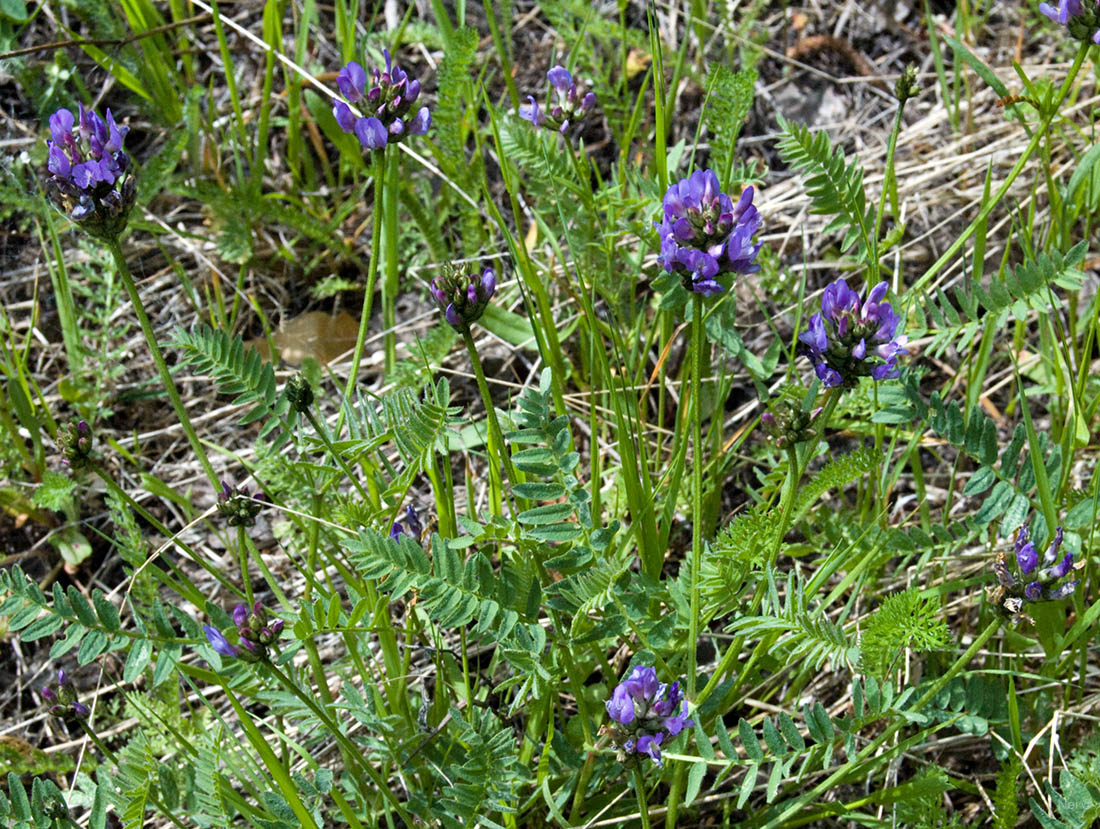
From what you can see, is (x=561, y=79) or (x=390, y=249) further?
(x=390, y=249)

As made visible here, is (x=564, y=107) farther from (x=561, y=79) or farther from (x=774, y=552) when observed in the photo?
(x=774, y=552)

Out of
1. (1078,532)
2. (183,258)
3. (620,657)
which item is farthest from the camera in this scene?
(183,258)

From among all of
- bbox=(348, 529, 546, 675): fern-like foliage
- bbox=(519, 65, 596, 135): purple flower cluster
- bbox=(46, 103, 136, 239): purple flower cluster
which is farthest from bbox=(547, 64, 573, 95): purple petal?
bbox=(348, 529, 546, 675): fern-like foliage

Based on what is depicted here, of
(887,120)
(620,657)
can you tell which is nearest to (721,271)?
(620,657)

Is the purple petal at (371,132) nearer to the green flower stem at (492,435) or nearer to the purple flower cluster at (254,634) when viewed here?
the green flower stem at (492,435)

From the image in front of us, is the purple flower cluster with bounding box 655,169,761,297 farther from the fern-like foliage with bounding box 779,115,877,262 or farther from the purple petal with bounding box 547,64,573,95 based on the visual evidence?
the purple petal with bounding box 547,64,573,95

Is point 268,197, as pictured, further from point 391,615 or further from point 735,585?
point 735,585

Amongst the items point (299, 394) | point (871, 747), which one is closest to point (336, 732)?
point (299, 394)
